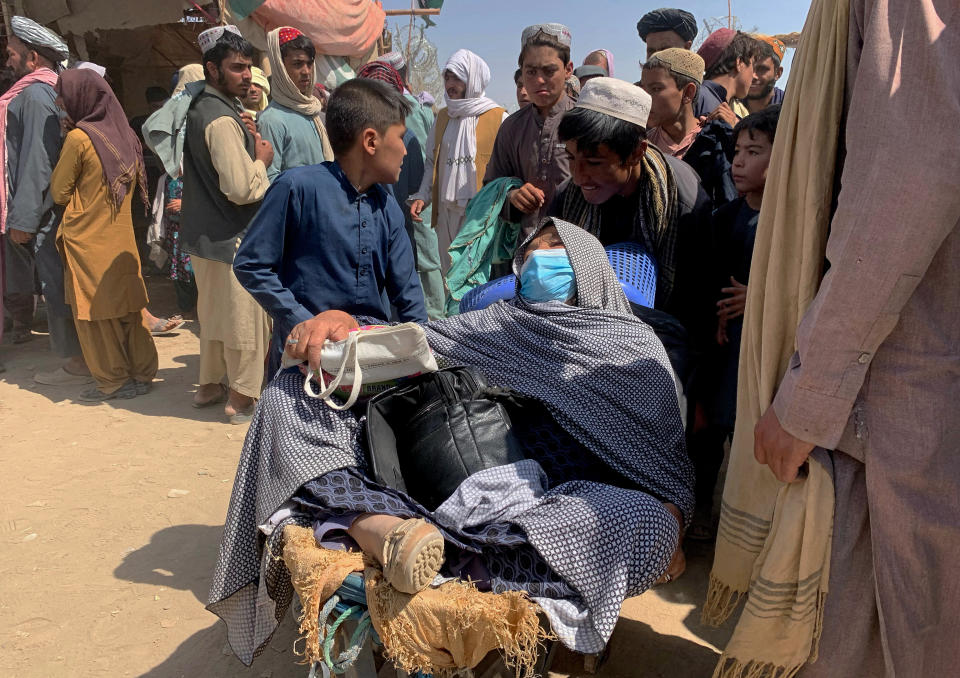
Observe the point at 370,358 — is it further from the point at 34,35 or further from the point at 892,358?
the point at 34,35

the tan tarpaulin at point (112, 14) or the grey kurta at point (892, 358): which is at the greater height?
the tan tarpaulin at point (112, 14)

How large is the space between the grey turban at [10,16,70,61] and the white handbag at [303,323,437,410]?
17.3 feet

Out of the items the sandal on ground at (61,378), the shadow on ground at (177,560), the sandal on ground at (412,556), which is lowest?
the sandal on ground at (61,378)


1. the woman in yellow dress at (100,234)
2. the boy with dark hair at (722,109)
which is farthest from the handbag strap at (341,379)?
the woman in yellow dress at (100,234)

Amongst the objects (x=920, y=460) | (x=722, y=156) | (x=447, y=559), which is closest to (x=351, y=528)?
(x=447, y=559)

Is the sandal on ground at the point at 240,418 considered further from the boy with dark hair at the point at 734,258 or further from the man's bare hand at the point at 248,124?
the boy with dark hair at the point at 734,258

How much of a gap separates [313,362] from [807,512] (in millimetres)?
1349

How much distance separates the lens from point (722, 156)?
3473mm

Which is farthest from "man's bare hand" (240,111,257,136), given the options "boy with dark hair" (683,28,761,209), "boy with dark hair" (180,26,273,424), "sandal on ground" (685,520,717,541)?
"sandal on ground" (685,520,717,541)

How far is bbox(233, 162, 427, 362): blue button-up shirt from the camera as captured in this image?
2.78 m

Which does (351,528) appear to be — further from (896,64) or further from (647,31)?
(647,31)

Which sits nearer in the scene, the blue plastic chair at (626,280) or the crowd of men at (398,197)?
the crowd of men at (398,197)

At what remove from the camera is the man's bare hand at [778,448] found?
1630mm

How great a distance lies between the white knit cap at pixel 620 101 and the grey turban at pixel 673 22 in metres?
3.01
